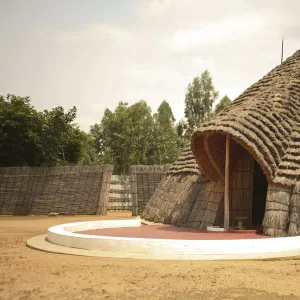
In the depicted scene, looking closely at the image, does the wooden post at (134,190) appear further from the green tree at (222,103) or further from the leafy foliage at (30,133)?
the green tree at (222,103)

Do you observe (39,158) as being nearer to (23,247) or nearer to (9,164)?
(9,164)

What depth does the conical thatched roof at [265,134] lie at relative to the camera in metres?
9.62

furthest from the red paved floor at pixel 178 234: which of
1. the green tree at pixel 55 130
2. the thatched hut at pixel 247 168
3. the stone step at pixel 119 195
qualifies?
the green tree at pixel 55 130

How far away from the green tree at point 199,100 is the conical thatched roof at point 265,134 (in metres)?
24.5

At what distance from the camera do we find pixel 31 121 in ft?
74.9

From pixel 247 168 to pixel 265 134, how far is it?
59.7 inches

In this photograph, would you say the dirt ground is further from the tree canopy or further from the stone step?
the tree canopy

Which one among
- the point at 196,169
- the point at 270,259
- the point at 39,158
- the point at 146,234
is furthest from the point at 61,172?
the point at 270,259

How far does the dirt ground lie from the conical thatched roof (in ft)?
8.47

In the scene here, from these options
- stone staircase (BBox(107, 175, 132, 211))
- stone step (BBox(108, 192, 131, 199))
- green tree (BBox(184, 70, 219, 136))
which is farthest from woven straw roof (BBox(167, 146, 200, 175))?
green tree (BBox(184, 70, 219, 136))

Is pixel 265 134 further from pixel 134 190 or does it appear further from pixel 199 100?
pixel 199 100

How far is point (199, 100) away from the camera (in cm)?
3691

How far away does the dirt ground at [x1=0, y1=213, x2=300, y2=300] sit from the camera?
551cm

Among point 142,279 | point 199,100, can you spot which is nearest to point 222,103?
point 199,100
